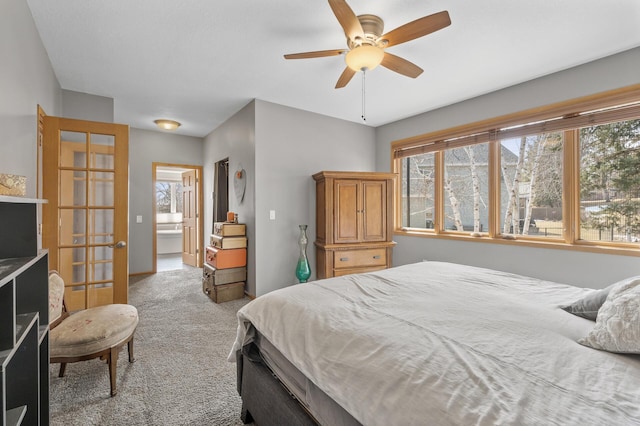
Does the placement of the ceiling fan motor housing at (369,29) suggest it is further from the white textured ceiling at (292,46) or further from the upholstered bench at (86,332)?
the upholstered bench at (86,332)

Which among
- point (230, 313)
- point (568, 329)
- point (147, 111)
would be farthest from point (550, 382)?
point (147, 111)

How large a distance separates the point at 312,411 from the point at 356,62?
2087 mm

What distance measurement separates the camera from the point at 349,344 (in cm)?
109

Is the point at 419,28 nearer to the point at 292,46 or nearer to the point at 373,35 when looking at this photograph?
the point at 373,35

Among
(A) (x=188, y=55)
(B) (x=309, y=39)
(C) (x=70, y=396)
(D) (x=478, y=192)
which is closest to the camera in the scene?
(C) (x=70, y=396)

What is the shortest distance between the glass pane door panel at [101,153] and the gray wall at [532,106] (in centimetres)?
381

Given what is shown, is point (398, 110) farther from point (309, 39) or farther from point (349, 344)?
point (349, 344)

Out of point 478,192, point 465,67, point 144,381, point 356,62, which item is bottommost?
A: point 144,381

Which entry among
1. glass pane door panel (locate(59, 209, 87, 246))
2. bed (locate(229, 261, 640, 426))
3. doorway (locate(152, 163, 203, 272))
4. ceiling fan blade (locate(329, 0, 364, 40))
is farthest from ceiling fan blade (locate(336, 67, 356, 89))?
doorway (locate(152, 163, 203, 272))

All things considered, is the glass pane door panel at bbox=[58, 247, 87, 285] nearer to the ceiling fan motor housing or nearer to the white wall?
the white wall

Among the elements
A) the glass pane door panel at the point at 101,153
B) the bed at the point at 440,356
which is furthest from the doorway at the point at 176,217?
the bed at the point at 440,356

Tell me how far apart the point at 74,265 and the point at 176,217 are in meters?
5.52

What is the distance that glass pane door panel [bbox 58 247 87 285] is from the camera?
278 centimetres

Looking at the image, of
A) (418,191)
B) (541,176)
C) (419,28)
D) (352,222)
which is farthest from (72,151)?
(541,176)
